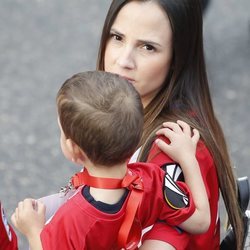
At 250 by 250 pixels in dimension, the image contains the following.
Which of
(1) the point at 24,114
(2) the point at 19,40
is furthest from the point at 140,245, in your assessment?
(2) the point at 19,40

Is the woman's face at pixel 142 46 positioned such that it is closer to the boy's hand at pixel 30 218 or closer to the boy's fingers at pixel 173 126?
the boy's fingers at pixel 173 126

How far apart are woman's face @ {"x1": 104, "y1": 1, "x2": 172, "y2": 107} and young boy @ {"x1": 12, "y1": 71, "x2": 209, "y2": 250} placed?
475 millimetres

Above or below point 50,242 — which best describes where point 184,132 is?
above

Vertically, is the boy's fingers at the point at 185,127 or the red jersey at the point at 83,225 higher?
the boy's fingers at the point at 185,127

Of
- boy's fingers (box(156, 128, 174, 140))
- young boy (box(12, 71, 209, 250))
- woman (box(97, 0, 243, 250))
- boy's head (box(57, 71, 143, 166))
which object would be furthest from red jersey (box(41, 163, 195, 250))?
woman (box(97, 0, 243, 250))

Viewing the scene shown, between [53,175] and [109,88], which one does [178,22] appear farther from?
[53,175]

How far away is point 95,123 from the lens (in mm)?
1574

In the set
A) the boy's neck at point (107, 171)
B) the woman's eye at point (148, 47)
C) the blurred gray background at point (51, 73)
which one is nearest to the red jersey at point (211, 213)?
the boy's neck at point (107, 171)

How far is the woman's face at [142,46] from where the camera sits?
2096 millimetres

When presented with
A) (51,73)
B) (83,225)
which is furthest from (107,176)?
(51,73)

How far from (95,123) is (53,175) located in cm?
284

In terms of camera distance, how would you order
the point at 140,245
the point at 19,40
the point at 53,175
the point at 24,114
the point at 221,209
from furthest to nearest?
the point at 19,40, the point at 24,114, the point at 53,175, the point at 221,209, the point at 140,245

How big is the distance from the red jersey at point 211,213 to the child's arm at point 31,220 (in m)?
0.28

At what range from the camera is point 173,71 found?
2211mm
